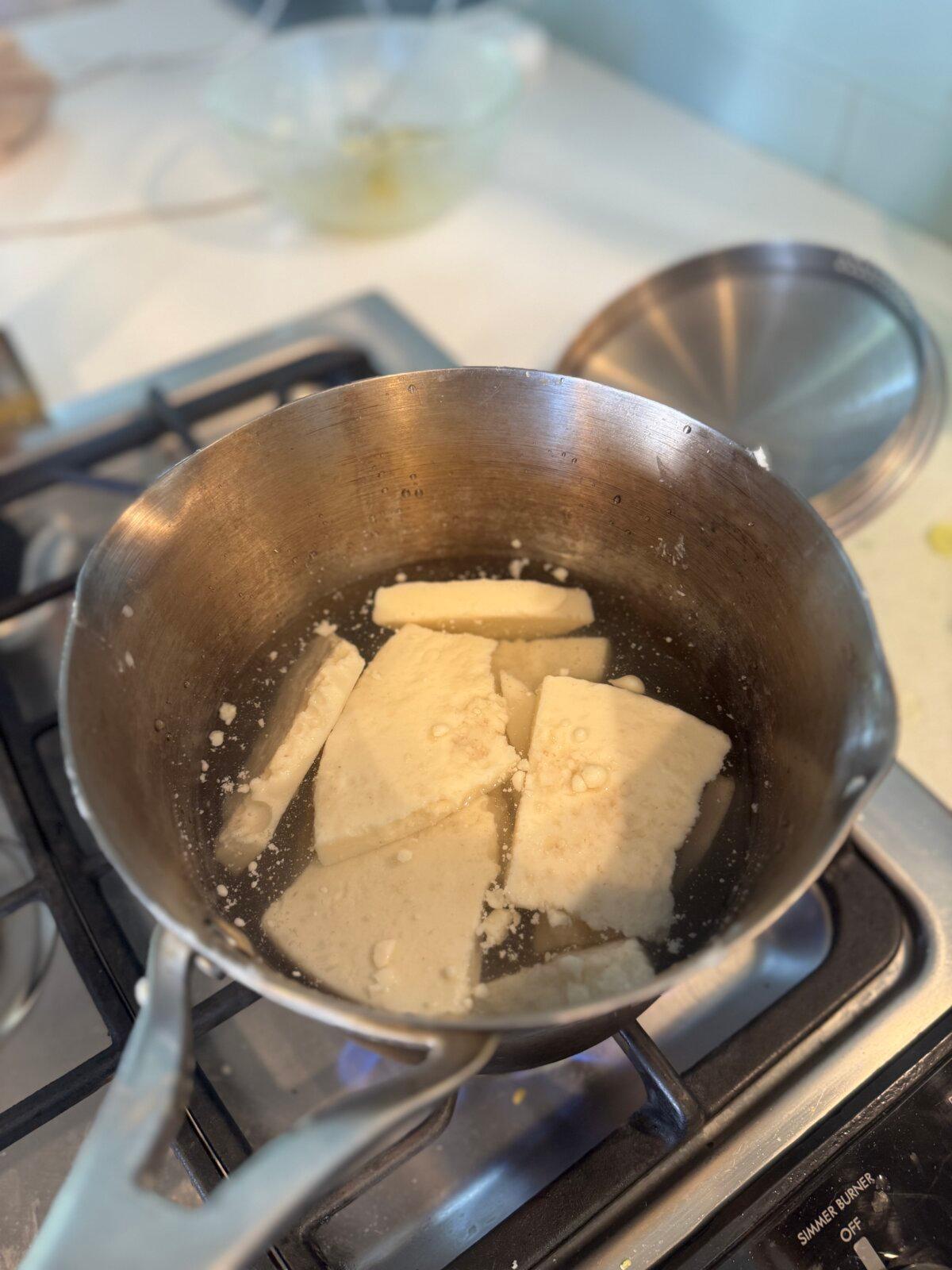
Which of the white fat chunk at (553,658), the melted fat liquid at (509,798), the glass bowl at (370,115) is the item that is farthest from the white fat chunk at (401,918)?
the glass bowl at (370,115)

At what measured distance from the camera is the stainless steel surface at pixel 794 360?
854 mm

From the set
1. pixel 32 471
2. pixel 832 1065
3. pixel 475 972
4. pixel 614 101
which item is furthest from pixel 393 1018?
pixel 614 101

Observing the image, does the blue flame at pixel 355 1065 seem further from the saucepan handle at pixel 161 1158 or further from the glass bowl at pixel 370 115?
the glass bowl at pixel 370 115

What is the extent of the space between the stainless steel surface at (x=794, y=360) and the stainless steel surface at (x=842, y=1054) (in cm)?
31

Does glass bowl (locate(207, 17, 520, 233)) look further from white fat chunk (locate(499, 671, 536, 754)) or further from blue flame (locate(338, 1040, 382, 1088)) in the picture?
blue flame (locate(338, 1040, 382, 1088))

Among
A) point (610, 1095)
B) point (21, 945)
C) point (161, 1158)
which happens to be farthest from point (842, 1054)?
point (21, 945)

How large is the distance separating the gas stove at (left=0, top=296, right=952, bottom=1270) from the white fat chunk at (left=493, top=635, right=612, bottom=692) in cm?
22

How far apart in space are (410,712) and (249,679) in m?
0.13

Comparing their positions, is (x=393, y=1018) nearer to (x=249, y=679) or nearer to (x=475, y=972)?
(x=475, y=972)

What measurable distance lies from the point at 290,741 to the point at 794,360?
0.65 m

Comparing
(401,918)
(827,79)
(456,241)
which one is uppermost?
(827,79)

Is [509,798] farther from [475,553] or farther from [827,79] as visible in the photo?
[827,79]

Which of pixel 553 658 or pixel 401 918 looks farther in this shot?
pixel 553 658

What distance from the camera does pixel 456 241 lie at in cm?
122
